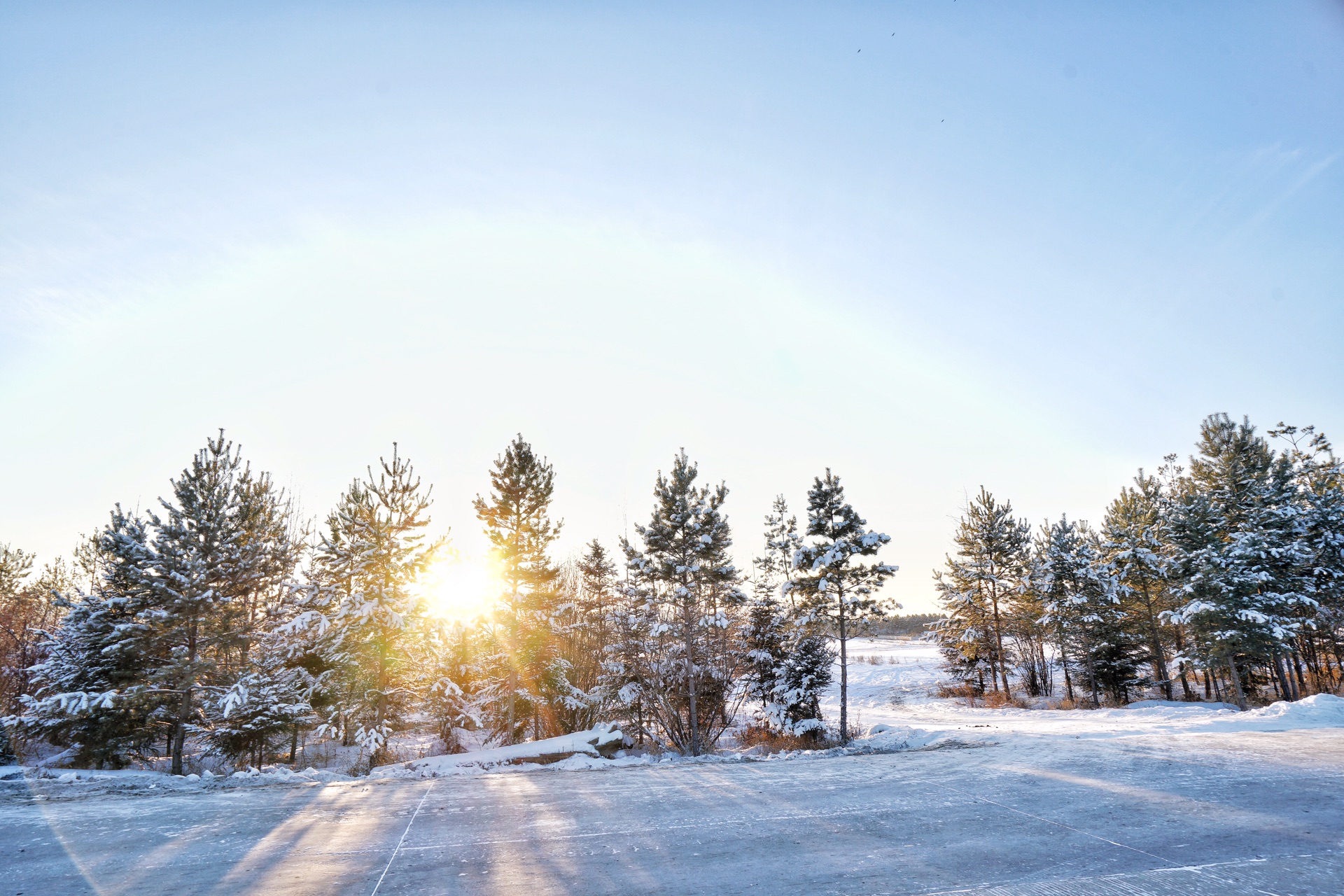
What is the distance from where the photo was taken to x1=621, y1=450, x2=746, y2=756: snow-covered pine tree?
21438 mm

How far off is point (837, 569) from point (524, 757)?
13.3 meters

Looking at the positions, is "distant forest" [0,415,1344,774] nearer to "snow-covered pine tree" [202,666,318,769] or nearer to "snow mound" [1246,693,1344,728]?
"snow-covered pine tree" [202,666,318,769]

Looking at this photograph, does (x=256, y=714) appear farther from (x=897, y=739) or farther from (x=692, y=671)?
(x=897, y=739)

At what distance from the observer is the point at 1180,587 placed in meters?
24.6

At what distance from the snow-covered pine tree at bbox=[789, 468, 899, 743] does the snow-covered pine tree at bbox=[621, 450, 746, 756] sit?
2852mm

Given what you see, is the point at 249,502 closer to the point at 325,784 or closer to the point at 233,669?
the point at 233,669

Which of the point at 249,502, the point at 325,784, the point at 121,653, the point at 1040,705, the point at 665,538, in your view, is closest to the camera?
the point at 325,784

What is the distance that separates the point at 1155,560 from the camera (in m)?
28.7

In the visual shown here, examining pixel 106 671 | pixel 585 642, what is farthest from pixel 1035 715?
pixel 106 671

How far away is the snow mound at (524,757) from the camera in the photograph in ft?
40.8

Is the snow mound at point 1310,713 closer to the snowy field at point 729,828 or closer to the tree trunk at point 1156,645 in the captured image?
the snowy field at point 729,828

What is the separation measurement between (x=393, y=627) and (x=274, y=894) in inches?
607

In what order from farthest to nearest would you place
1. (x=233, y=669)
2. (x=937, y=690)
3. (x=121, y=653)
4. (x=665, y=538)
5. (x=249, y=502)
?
1. (x=937, y=690)
2. (x=665, y=538)
3. (x=249, y=502)
4. (x=233, y=669)
5. (x=121, y=653)

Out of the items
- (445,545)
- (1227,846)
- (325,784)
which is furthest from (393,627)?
(1227,846)
